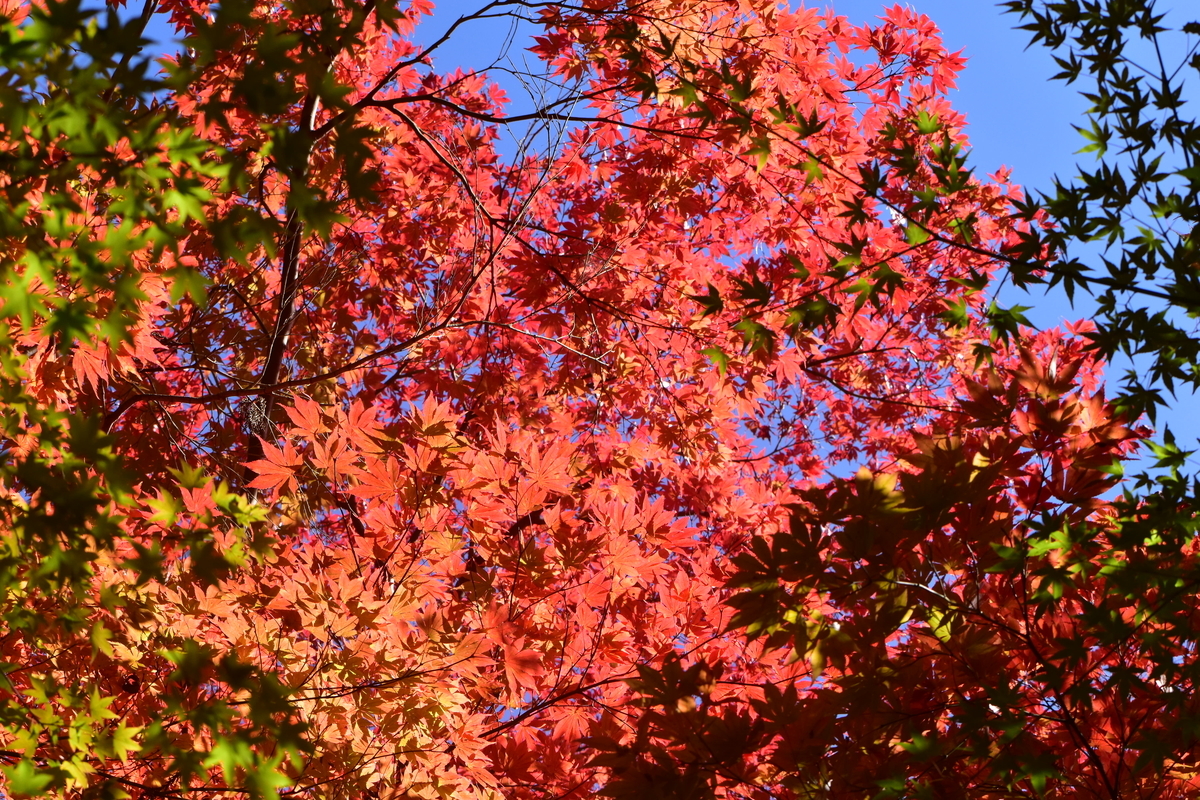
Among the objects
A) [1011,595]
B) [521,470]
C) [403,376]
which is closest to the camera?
[1011,595]

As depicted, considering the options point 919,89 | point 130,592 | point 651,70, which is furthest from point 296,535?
point 919,89

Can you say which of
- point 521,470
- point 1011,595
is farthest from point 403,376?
point 1011,595

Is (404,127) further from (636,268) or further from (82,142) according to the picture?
(82,142)

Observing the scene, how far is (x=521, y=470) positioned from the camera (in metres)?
3.75

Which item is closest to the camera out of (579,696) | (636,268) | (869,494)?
(869,494)

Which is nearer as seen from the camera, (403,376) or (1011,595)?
(1011,595)

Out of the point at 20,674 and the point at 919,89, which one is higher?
the point at 919,89

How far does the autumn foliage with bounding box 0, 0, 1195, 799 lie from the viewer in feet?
5.88

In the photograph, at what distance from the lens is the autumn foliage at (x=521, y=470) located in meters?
1.79

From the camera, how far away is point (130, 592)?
3.14 metres

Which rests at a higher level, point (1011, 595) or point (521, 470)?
point (521, 470)

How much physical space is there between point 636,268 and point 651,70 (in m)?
1.30

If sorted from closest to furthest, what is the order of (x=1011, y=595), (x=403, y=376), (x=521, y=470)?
(x=1011, y=595), (x=521, y=470), (x=403, y=376)

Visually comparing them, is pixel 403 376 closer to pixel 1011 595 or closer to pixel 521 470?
pixel 521 470
